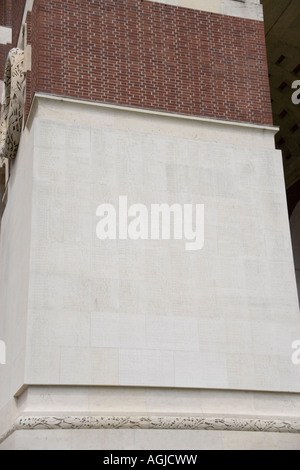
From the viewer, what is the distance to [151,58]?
15977mm

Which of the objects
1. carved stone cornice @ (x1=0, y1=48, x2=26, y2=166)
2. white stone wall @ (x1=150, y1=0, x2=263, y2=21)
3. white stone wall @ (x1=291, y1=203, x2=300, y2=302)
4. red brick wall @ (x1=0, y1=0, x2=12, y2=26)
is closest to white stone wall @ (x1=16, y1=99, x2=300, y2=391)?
carved stone cornice @ (x1=0, y1=48, x2=26, y2=166)

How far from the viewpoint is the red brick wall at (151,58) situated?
15.3 metres

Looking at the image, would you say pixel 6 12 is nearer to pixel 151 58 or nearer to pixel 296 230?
pixel 151 58

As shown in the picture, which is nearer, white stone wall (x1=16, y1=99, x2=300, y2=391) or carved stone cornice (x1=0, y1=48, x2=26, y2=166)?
white stone wall (x1=16, y1=99, x2=300, y2=391)

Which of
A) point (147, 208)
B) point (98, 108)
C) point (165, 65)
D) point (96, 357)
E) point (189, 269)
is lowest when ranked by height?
point (96, 357)

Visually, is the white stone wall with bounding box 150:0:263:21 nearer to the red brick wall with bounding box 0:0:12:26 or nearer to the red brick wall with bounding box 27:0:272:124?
the red brick wall with bounding box 27:0:272:124

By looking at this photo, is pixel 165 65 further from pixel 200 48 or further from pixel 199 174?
pixel 199 174

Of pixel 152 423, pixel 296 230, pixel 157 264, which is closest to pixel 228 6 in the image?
pixel 157 264

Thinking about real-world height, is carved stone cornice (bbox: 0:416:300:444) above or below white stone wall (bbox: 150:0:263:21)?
below

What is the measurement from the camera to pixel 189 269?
47.2 ft

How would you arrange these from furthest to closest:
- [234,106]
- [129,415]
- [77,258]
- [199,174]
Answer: [234,106]
[199,174]
[77,258]
[129,415]

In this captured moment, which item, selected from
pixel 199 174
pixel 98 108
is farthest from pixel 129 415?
pixel 98 108

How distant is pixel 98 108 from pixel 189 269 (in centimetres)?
389

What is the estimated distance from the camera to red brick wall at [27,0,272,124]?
50.3ft
